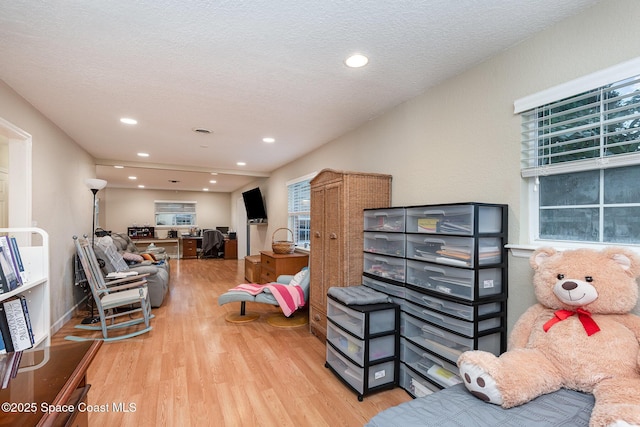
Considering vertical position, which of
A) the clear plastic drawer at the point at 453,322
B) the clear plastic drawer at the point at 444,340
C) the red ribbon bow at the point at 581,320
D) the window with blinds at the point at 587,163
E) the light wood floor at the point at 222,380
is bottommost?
the light wood floor at the point at 222,380

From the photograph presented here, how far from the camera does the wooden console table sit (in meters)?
0.92

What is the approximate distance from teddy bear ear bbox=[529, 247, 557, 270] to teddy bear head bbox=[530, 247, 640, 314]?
0.08 meters

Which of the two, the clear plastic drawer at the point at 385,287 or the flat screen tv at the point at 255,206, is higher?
the flat screen tv at the point at 255,206

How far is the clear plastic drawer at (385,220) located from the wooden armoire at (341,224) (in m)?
0.07

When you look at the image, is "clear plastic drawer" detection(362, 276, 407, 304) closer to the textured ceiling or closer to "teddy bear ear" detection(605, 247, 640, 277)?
"teddy bear ear" detection(605, 247, 640, 277)

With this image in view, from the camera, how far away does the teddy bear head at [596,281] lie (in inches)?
50.4

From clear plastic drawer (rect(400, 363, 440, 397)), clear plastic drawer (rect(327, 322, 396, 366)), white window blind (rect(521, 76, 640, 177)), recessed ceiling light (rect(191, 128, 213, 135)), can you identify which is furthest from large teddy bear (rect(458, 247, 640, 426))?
recessed ceiling light (rect(191, 128, 213, 135))

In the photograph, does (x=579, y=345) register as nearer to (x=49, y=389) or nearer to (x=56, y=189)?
(x=49, y=389)

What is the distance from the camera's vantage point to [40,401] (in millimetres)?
984

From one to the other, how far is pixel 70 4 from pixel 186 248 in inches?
339

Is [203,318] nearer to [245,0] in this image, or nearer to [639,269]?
[245,0]

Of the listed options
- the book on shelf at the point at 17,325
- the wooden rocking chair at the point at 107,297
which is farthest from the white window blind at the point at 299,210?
the book on shelf at the point at 17,325

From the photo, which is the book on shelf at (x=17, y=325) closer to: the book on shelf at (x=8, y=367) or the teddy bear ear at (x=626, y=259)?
the book on shelf at (x=8, y=367)

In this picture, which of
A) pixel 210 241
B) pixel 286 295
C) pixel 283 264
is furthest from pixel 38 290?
pixel 210 241
